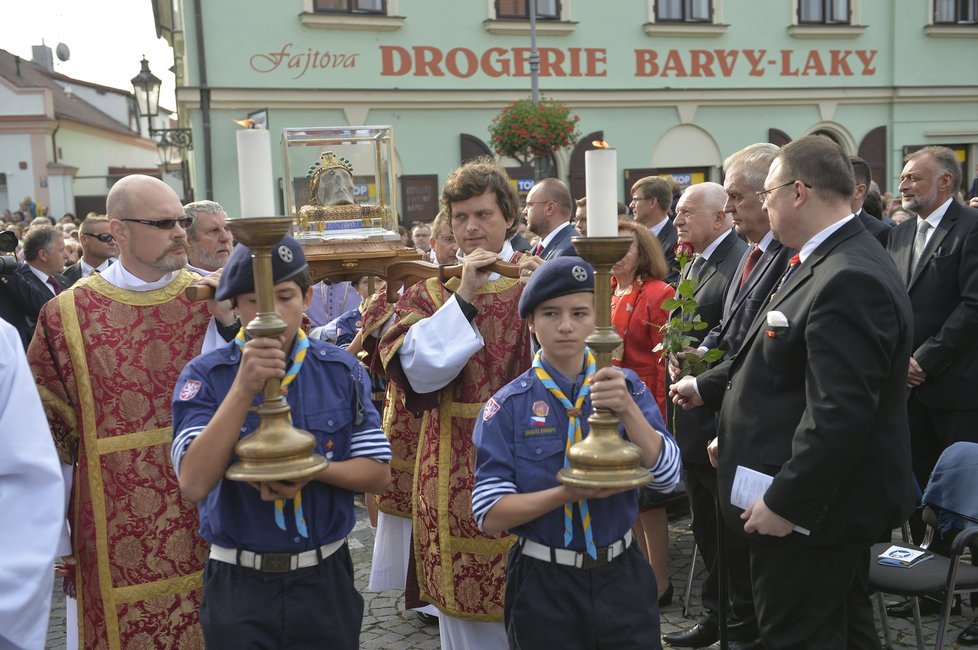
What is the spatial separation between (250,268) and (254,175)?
0.49m

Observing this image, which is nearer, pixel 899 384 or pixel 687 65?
pixel 899 384

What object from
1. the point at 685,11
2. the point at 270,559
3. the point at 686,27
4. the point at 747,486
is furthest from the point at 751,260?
the point at 685,11

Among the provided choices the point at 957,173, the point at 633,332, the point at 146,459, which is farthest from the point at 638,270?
the point at 146,459

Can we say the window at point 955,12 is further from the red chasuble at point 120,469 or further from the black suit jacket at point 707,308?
the red chasuble at point 120,469

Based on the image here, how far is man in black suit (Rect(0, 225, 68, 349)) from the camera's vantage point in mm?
6406

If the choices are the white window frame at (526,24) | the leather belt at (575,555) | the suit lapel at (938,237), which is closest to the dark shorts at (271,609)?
the leather belt at (575,555)

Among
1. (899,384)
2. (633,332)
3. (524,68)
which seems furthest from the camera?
(524,68)

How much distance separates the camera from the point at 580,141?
17.4 m

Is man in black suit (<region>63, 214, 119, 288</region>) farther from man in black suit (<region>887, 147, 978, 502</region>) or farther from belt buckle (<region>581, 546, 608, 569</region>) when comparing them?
man in black suit (<region>887, 147, 978, 502</region>)

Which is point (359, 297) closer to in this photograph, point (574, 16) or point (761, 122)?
point (574, 16)

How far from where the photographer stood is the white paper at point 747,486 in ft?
10.00

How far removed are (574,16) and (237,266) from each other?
51.8 ft

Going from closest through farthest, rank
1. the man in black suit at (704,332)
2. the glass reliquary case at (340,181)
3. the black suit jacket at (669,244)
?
1. the man in black suit at (704,332)
2. the glass reliquary case at (340,181)
3. the black suit jacket at (669,244)

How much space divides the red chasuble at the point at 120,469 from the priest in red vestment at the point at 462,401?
889 millimetres
